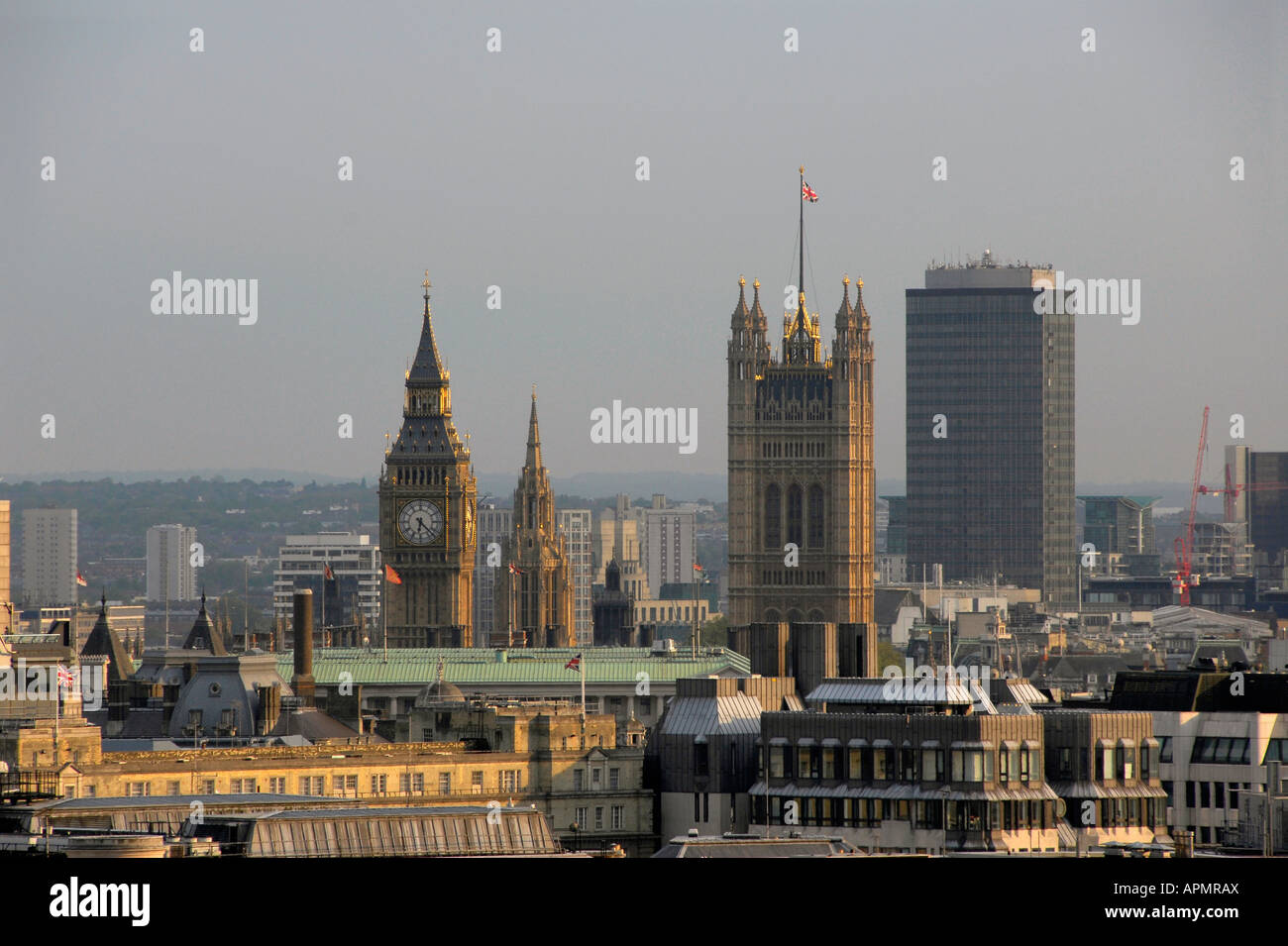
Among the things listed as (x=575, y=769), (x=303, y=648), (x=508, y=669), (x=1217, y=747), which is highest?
(x=303, y=648)

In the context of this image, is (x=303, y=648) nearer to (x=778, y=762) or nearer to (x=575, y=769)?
(x=575, y=769)

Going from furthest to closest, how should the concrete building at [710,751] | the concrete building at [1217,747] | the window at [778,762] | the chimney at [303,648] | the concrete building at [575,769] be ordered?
the chimney at [303,648], the concrete building at [575,769], the concrete building at [1217,747], the concrete building at [710,751], the window at [778,762]

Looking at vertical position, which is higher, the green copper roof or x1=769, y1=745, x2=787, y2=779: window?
the green copper roof

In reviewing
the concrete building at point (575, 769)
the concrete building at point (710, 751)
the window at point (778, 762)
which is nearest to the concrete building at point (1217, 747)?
the concrete building at point (710, 751)

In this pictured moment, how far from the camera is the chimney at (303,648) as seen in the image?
171m

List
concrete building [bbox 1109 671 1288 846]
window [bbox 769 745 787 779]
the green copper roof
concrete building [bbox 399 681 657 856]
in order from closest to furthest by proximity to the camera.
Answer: window [bbox 769 745 787 779] < concrete building [bbox 1109 671 1288 846] < concrete building [bbox 399 681 657 856] < the green copper roof

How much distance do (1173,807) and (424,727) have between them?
111ft

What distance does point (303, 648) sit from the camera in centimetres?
17675

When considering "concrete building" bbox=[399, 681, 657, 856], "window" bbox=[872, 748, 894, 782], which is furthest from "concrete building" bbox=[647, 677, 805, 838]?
"window" bbox=[872, 748, 894, 782]

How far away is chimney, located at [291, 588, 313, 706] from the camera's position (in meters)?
171

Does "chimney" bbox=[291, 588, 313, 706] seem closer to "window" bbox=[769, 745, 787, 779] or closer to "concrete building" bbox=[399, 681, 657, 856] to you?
"concrete building" bbox=[399, 681, 657, 856]

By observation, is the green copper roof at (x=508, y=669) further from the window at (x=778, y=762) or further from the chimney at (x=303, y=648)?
the window at (x=778, y=762)

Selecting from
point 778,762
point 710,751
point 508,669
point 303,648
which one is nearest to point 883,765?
point 778,762
